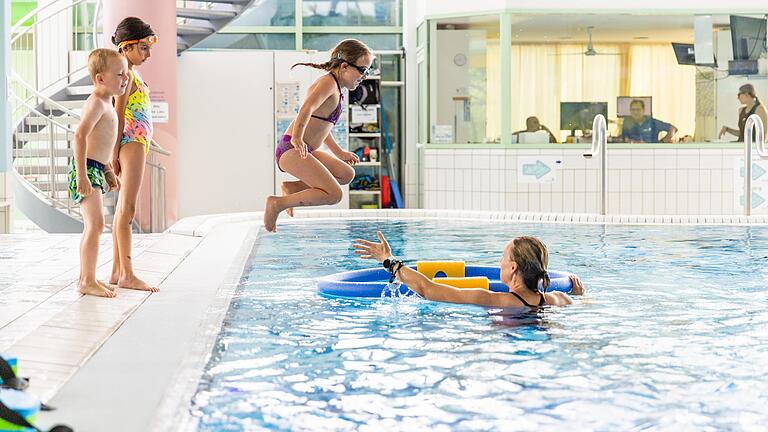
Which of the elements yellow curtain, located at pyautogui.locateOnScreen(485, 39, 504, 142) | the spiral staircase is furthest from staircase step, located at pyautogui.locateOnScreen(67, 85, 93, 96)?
yellow curtain, located at pyautogui.locateOnScreen(485, 39, 504, 142)

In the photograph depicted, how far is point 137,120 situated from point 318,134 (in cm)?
115

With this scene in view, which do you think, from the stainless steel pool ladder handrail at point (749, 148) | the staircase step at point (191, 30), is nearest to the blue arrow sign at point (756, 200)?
the stainless steel pool ladder handrail at point (749, 148)

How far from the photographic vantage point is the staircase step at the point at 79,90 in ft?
40.9

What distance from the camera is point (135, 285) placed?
16.6 ft

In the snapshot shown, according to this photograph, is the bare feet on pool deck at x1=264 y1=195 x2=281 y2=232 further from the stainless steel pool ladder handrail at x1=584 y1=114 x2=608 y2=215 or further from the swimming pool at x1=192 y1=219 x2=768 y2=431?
the stainless steel pool ladder handrail at x1=584 y1=114 x2=608 y2=215

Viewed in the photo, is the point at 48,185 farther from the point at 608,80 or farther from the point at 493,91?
the point at 608,80

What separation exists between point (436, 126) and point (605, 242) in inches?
199

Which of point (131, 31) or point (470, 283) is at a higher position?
point (131, 31)

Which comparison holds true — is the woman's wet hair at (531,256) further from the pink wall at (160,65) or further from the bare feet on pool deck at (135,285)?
the pink wall at (160,65)

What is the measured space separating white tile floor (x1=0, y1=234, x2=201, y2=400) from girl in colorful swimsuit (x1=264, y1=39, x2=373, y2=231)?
2.71ft

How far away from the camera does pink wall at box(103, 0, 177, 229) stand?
11281 mm

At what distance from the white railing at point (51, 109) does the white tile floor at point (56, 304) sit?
2.62 m

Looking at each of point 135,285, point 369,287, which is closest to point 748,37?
point 369,287

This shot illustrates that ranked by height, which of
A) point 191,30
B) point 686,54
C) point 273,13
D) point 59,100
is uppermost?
point 273,13
